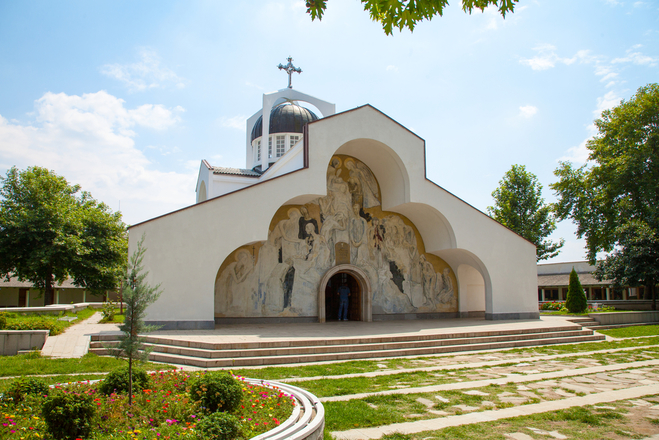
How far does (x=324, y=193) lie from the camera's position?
16.6m

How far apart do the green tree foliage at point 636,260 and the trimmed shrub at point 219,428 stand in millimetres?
24690

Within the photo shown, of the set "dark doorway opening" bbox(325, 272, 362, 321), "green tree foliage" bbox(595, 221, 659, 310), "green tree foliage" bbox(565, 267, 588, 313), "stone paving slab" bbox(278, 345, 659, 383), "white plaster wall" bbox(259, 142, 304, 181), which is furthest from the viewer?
"green tree foliage" bbox(595, 221, 659, 310)

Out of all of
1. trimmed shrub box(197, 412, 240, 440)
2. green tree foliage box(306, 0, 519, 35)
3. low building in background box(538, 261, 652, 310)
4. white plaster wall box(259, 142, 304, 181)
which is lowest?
trimmed shrub box(197, 412, 240, 440)

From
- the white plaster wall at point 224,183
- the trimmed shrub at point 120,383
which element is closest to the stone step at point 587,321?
the white plaster wall at point 224,183

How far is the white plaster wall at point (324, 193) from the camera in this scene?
1391cm

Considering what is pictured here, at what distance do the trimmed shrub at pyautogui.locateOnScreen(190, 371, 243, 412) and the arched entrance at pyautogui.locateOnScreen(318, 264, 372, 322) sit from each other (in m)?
13.0

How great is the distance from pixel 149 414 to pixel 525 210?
3614 centimetres

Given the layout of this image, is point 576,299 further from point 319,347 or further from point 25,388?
point 25,388

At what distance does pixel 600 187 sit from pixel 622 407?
28097 mm

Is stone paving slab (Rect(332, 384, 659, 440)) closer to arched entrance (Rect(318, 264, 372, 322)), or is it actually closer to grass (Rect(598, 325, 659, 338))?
grass (Rect(598, 325, 659, 338))

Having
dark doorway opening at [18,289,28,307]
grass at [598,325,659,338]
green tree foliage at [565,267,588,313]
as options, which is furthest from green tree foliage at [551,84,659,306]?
dark doorway opening at [18,289,28,307]

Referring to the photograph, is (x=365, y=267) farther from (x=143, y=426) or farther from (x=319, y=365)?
(x=143, y=426)

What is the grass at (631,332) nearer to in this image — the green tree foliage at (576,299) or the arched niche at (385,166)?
the green tree foliage at (576,299)

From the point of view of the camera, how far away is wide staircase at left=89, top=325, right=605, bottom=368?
9898 millimetres
